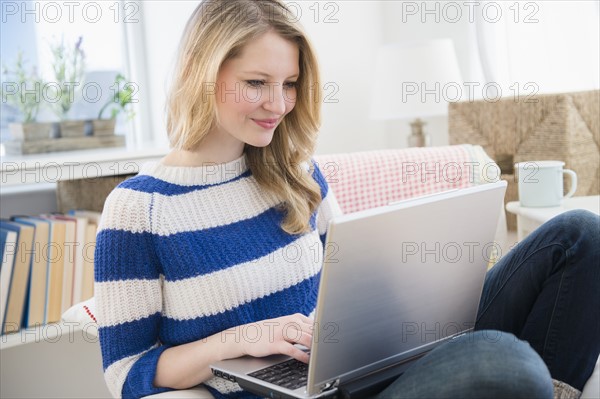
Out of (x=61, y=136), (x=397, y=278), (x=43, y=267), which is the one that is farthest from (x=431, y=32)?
(x=397, y=278)

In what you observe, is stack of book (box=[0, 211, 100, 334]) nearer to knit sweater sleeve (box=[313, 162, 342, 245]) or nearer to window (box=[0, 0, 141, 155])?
window (box=[0, 0, 141, 155])

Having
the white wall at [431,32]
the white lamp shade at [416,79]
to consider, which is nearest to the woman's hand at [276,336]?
the white lamp shade at [416,79]

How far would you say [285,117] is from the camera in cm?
134

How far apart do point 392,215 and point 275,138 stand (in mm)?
486

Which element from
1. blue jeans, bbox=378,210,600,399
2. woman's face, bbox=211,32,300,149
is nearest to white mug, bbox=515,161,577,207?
blue jeans, bbox=378,210,600,399

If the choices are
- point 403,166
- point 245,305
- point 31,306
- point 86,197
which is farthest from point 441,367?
point 86,197

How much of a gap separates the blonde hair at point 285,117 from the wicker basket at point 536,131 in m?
0.90

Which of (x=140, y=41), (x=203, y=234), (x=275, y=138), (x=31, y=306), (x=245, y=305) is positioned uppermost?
(x=140, y=41)

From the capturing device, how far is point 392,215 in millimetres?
913

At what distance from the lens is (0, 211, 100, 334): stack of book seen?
1.74m

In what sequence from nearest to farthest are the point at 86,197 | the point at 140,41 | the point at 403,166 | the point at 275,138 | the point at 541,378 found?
the point at 541,378 → the point at 275,138 → the point at 403,166 → the point at 86,197 → the point at 140,41

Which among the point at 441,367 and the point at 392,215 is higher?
the point at 392,215

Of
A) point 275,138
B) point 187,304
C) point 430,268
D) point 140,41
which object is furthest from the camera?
point 140,41

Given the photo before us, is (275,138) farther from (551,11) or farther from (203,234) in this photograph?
(551,11)
